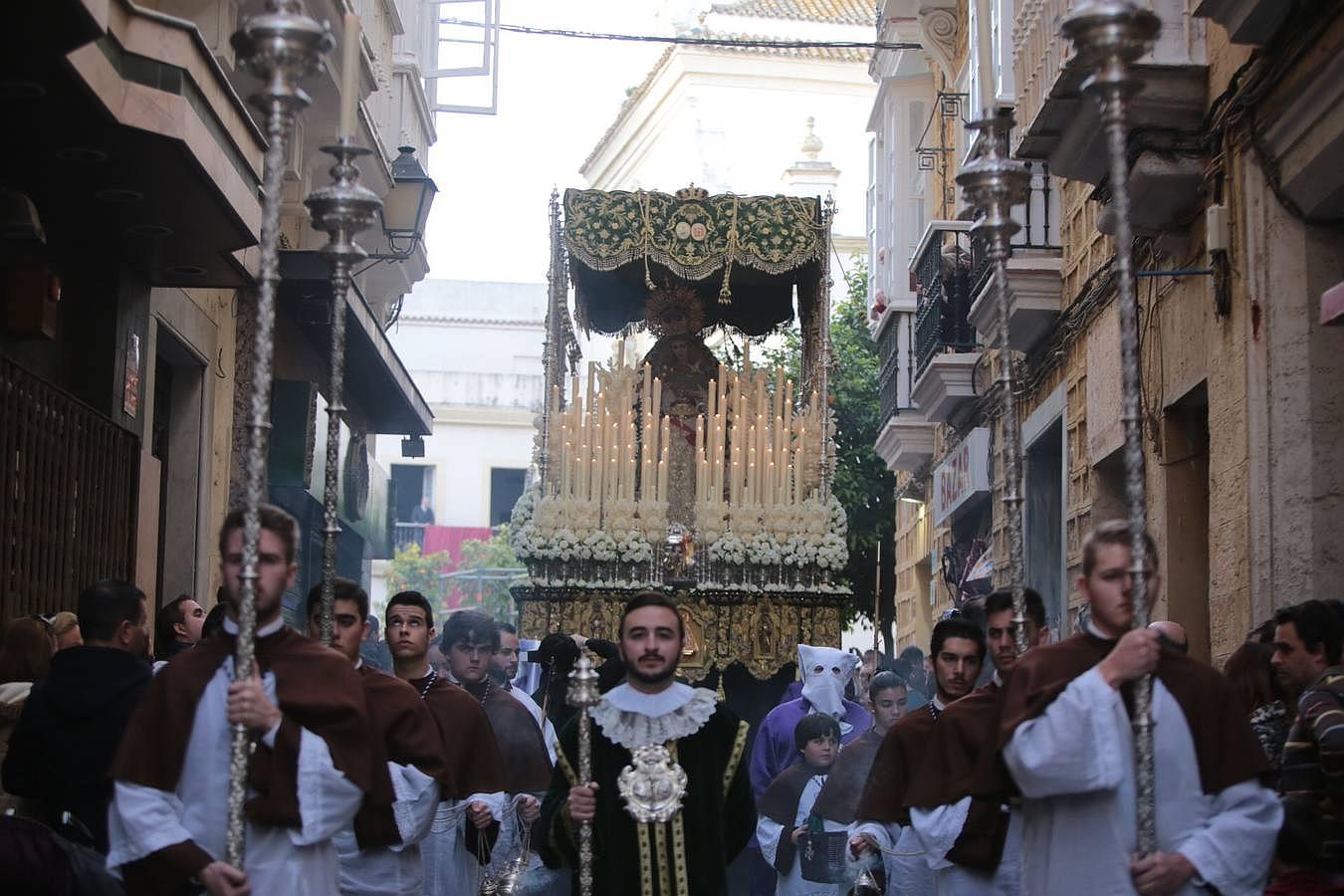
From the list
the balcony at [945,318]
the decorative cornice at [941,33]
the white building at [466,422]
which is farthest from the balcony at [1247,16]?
the white building at [466,422]

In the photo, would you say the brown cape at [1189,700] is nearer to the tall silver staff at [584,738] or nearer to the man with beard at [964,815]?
the man with beard at [964,815]

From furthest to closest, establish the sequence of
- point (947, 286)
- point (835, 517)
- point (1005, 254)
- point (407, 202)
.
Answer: point (947, 286) → point (407, 202) → point (835, 517) → point (1005, 254)

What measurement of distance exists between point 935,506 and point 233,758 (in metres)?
15.4

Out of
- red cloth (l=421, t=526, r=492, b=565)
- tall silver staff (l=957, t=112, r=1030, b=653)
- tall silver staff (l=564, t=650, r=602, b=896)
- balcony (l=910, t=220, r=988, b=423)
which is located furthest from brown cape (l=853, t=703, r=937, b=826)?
red cloth (l=421, t=526, r=492, b=565)

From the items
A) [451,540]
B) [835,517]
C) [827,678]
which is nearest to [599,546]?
[835,517]

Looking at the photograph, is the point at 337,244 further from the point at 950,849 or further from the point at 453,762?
the point at 950,849

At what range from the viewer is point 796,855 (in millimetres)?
7836

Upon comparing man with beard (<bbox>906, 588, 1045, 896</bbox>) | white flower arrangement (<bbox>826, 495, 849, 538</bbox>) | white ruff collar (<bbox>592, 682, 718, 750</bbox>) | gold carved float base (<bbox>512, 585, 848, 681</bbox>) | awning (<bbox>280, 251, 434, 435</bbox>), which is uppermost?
awning (<bbox>280, 251, 434, 435</bbox>)

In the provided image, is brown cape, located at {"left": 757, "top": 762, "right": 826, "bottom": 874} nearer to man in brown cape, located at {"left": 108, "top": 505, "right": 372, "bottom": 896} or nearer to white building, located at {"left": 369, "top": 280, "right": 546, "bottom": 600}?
man in brown cape, located at {"left": 108, "top": 505, "right": 372, "bottom": 896}

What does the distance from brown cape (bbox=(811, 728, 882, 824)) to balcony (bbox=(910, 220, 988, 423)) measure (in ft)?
26.6

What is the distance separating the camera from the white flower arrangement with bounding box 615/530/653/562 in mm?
12375

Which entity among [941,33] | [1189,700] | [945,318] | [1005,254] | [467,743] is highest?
[941,33]

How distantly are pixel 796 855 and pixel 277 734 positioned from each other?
148 inches

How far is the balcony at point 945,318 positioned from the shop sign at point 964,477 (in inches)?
20.3
